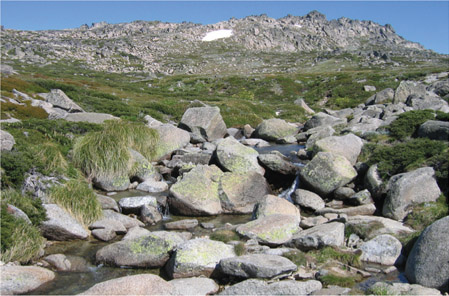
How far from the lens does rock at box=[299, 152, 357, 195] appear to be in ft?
49.2

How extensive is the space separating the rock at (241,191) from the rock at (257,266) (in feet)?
18.2

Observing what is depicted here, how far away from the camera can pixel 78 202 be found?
11445 mm

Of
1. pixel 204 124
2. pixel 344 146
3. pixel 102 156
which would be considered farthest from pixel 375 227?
pixel 204 124

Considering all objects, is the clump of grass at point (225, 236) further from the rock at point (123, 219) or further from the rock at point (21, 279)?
the rock at point (21, 279)

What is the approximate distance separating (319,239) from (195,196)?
5469mm

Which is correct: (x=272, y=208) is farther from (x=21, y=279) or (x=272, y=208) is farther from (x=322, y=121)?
(x=322, y=121)

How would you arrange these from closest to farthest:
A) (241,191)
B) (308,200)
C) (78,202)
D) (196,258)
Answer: (196,258), (78,202), (308,200), (241,191)

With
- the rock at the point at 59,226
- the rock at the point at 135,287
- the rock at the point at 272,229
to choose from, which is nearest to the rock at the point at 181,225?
the rock at the point at 272,229

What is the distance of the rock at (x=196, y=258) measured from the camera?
8488 millimetres

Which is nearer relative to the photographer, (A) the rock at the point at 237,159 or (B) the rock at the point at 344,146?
(A) the rock at the point at 237,159

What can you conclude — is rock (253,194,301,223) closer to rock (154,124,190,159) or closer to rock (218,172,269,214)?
rock (218,172,269,214)

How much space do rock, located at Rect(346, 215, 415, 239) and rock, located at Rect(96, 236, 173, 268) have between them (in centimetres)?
558

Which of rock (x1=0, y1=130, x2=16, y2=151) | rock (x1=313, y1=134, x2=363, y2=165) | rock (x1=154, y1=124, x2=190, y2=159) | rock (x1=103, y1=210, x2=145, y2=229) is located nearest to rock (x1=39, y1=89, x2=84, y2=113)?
rock (x1=154, y1=124, x2=190, y2=159)

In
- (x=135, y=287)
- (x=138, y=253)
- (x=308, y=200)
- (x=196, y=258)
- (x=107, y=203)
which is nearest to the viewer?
(x=135, y=287)
